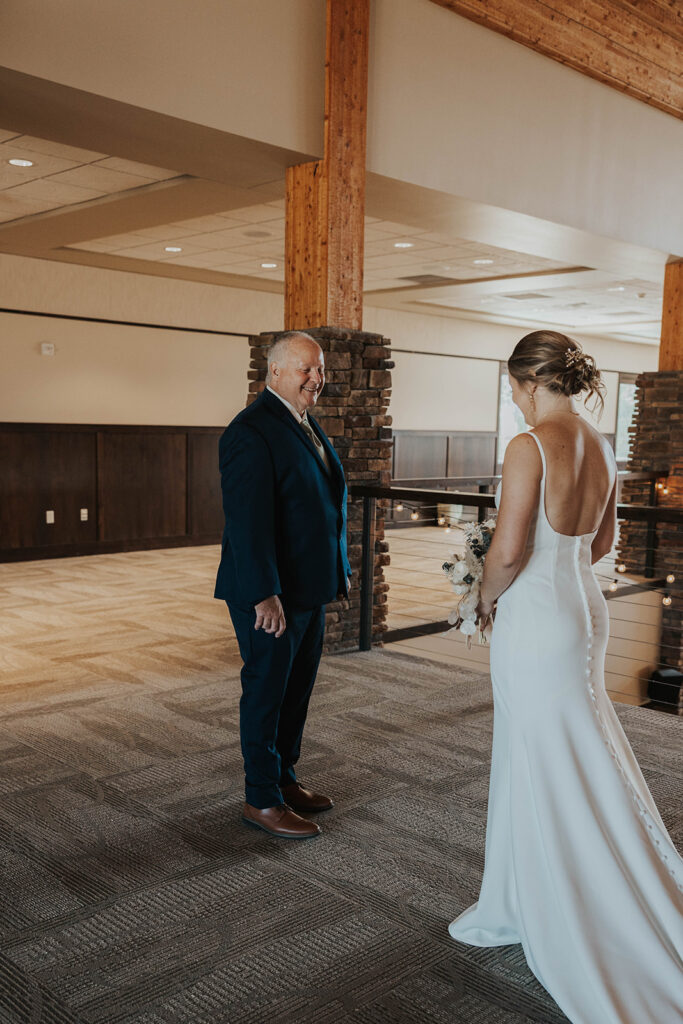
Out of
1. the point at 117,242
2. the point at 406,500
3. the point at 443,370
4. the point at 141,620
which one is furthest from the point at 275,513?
the point at 443,370

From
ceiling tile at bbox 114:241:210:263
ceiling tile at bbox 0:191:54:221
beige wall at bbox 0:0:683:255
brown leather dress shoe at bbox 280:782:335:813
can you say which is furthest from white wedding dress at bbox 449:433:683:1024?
ceiling tile at bbox 114:241:210:263

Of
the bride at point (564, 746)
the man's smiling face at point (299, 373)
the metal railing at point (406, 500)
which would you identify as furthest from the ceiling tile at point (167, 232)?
the bride at point (564, 746)

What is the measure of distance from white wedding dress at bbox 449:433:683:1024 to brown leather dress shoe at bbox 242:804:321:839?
87 cm

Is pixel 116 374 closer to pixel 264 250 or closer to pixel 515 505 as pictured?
pixel 264 250

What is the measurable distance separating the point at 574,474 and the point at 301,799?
1805mm

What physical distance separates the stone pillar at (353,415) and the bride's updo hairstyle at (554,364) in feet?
10.8

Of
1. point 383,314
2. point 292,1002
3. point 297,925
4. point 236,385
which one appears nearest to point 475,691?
point 297,925

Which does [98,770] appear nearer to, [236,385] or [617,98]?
[617,98]

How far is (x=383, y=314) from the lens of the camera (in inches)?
561

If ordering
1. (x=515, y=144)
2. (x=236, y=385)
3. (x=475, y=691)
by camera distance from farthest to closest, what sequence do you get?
(x=236, y=385) → (x=515, y=144) → (x=475, y=691)

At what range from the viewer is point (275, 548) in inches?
123

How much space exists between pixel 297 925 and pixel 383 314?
12.4m

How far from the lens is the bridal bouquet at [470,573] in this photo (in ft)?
8.73

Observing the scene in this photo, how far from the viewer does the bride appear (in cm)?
230
